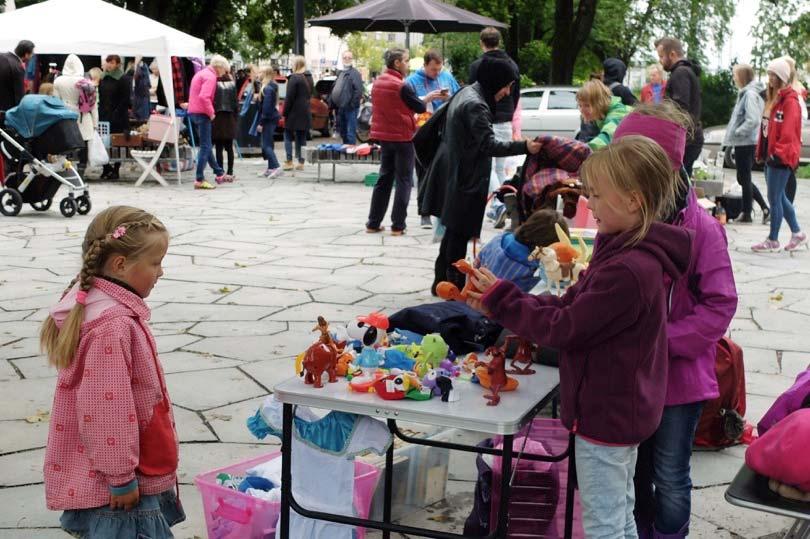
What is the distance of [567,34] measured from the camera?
2784 cm

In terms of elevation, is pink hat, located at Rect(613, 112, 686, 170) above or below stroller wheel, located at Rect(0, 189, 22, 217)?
above

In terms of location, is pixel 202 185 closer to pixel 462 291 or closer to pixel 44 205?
pixel 44 205

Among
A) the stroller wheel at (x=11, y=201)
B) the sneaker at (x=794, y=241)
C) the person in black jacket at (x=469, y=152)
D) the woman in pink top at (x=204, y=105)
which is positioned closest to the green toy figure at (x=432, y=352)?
the person in black jacket at (x=469, y=152)

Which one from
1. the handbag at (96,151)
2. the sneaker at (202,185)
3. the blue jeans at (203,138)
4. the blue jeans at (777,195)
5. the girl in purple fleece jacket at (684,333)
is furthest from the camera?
the sneaker at (202,185)

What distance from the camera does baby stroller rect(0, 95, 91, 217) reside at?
11.7m

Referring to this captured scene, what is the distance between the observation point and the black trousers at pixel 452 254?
750 centimetres

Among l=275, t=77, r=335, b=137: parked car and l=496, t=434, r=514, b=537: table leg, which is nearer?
l=496, t=434, r=514, b=537: table leg

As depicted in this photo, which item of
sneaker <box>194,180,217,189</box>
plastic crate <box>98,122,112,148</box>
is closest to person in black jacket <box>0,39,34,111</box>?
plastic crate <box>98,122,112,148</box>

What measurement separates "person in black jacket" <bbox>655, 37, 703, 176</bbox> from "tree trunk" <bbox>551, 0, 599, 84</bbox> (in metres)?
16.9

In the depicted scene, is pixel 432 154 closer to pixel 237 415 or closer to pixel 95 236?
pixel 237 415

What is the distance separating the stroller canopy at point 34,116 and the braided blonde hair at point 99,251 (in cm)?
947

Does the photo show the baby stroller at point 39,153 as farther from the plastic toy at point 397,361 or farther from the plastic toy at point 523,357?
the plastic toy at point 523,357

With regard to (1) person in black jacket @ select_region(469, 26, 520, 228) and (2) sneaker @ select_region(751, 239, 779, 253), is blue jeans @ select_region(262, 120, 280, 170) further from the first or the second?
(2) sneaker @ select_region(751, 239, 779, 253)

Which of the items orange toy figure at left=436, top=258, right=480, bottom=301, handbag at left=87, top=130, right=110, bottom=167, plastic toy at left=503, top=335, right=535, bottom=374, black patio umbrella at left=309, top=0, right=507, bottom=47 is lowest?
handbag at left=87, top=130, right=110, bottom=167
